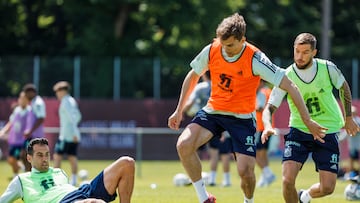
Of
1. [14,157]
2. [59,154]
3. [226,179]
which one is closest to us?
[226,179]

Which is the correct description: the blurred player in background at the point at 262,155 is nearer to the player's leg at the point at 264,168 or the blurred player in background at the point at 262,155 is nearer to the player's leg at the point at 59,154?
the player's leg at the point at 264,168

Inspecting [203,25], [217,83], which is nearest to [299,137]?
[217,83]

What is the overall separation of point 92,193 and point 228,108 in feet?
7.25

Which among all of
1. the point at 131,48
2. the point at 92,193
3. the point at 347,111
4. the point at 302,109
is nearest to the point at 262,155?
the point at 347,111

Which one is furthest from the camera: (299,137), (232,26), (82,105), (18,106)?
(82,105)

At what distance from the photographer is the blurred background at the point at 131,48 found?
115 feet

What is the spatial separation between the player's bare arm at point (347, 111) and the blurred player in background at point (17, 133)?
10689 mm

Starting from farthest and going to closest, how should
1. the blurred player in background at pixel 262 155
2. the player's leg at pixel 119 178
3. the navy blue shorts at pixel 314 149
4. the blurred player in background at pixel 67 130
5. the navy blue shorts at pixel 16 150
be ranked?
the navy blue shorts at pixel 16 150 → the blurred player in background at pixel 67 130 → the blurred player in background at pixel 262 155 → the navy blue shorts at pixel 314 149 → the player's leg at pixel 119 178

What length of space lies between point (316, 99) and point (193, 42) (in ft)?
99.5

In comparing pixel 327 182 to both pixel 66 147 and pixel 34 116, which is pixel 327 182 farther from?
pixel 34 116

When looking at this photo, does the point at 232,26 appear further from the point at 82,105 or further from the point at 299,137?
the point at 82,105

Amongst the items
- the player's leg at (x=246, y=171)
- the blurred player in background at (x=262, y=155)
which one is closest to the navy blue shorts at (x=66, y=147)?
the blurred player in background at (x=262, y=155)

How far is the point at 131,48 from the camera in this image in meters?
42.1

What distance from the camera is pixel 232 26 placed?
11.2m
